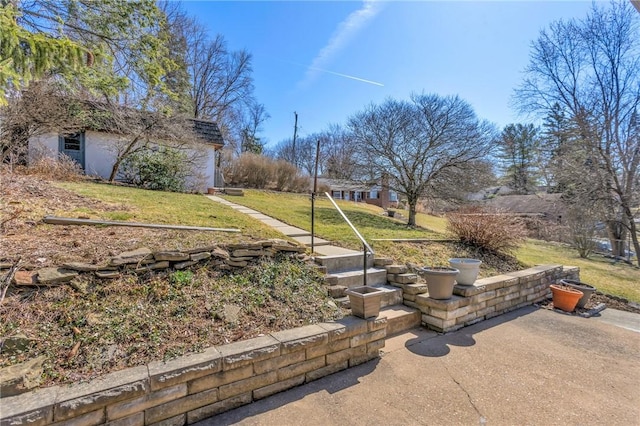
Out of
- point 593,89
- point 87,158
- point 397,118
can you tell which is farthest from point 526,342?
point 593,89

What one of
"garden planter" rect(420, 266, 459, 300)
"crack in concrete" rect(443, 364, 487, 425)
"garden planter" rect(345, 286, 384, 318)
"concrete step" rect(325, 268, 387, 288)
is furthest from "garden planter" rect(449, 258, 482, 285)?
"garden planter" rect(345, 286, 384, 318)

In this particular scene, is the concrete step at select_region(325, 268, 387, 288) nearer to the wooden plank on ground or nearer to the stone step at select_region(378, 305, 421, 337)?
the stone step at select_region(378, 305, 421, 337)

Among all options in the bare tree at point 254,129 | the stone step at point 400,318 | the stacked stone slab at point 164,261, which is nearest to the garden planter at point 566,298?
the stone step at point 400,318

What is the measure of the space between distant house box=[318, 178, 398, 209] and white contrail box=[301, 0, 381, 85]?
210 inches

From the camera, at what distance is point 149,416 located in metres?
2.03

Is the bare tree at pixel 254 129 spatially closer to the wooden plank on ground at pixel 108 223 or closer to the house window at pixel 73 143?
the house window at pixel 73 143

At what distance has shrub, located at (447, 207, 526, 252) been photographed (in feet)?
22.4

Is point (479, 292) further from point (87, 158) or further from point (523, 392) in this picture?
point (87, 158)

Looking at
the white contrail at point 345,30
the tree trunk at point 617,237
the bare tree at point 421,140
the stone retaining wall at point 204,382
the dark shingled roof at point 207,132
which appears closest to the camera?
the stone retaining wall at point 204,382

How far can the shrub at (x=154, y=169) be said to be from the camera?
11.2m

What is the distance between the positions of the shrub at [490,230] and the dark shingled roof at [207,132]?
37.6 ft

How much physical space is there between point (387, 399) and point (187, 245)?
2624mm

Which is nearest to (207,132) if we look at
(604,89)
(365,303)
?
(365,303)

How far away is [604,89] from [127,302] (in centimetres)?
1966
